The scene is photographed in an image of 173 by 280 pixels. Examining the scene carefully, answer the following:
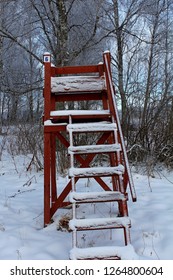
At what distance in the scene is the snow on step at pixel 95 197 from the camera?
127 inches

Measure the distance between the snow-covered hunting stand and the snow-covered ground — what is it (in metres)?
0.24

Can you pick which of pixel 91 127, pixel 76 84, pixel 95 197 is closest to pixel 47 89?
pixel 76 84

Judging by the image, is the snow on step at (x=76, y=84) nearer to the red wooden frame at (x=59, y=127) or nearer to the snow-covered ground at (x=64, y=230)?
the red wooden frame at (x=59, y=127)

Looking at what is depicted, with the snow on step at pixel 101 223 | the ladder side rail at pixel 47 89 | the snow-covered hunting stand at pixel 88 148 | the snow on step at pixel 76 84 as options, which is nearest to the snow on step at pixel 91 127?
the snow-covered hunting stand at pixel 88 148

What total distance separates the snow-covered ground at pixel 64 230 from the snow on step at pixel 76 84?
1628 mm

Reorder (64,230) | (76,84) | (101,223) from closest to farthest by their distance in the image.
A: (101,223) < (64,230) < (76,84)

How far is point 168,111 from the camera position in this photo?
8.20 meters

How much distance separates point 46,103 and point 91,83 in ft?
2.28

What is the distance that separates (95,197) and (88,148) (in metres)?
0.58

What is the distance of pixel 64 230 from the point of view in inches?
156

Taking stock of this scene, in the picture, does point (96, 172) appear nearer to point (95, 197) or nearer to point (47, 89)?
point (95, 197)

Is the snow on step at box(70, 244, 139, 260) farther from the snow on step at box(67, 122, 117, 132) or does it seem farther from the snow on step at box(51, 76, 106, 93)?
the snow on step at box(51, 76, 106, 93)
